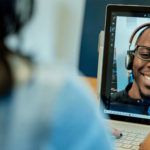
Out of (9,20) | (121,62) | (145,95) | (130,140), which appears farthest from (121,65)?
(9,20)

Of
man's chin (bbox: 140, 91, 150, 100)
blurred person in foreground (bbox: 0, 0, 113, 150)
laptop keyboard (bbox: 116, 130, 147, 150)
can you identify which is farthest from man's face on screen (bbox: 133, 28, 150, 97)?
blurred person in foreground (bbox: 0, 0, 113, 150)

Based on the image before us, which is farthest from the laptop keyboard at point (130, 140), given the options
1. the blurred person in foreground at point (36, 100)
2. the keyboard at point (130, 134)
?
the blurred person in foreground at point (36, 100)

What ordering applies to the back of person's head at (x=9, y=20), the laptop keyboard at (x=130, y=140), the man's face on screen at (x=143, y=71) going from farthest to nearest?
1. the man's face on screen at (x=143, y=71)
2. the laptop keyboard at (x=130, y=140)
3. the back of person's head at (x=9, y=20)

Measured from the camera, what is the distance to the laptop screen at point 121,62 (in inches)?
35.3

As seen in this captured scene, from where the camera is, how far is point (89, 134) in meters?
0.31

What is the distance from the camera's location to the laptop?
896 millimetres

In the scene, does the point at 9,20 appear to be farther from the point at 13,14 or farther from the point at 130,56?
the point at 130,56

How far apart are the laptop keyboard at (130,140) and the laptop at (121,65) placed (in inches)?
0.5

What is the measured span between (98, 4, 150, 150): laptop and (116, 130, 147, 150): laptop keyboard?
0.01 metres

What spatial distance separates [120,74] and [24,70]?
67 centimetres

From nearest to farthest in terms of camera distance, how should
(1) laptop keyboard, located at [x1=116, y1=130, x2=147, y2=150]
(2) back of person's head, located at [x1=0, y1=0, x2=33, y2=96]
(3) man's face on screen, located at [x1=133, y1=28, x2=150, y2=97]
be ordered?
(2) back of person's head, located at [x1=0, y1=0, x2=33, y2=96], (1) laptop keyboard, located at [x1=116, y1=130, x2=147, y2=150], (3) man's face on screen, located at [x1=133, y1=28, x2=150, y2=97]

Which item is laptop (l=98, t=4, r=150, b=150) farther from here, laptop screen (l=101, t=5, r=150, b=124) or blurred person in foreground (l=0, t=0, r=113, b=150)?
blurred person in foreground (l=0, t=0, r=113, b=150)

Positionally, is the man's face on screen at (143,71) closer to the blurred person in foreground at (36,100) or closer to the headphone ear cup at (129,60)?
the headphone ear cup at (129,60)

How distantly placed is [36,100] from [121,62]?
2.18 feet
